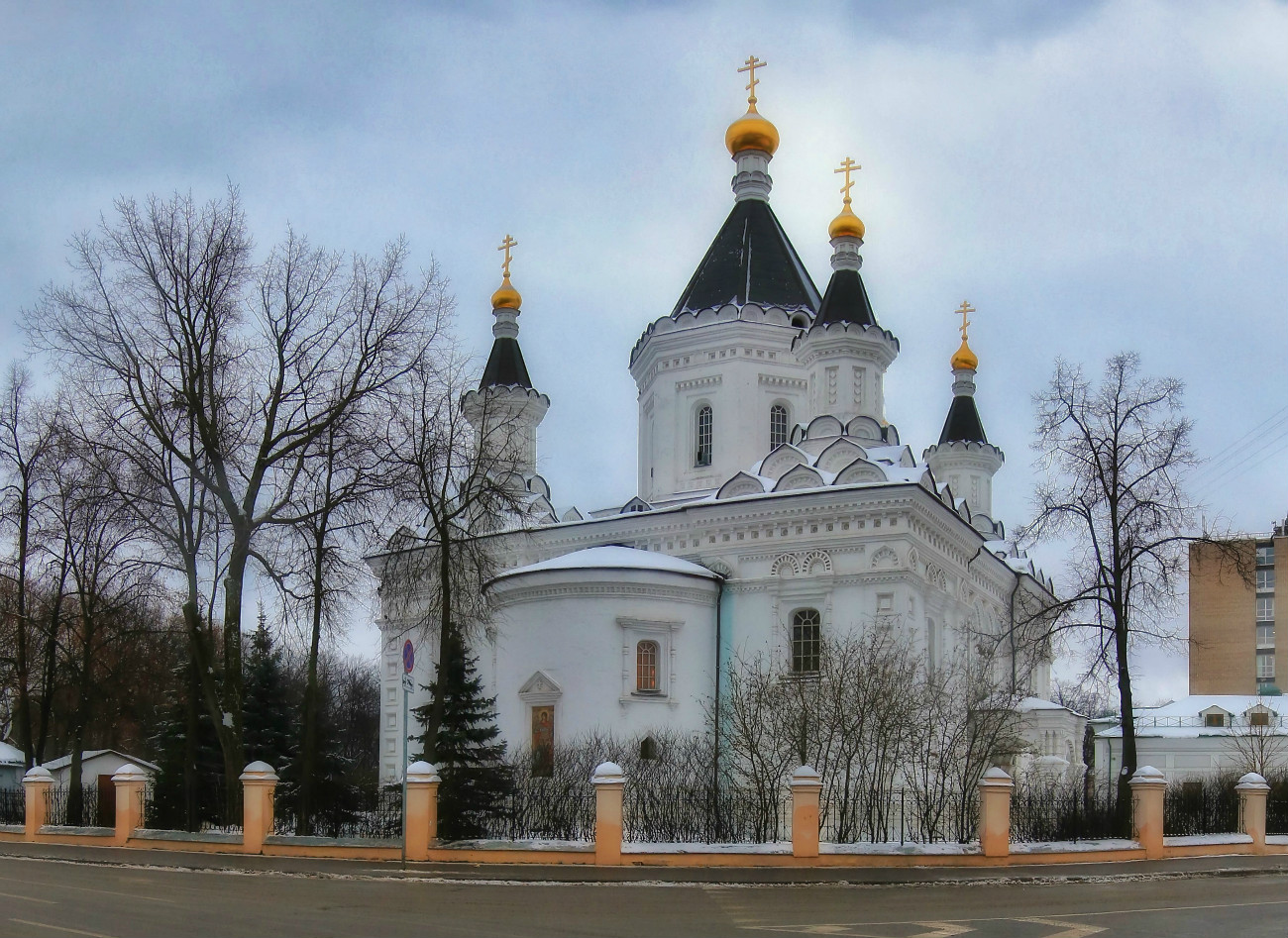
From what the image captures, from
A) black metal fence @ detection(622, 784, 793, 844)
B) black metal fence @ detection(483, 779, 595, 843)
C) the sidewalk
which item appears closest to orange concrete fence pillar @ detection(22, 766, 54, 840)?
the sidewalk

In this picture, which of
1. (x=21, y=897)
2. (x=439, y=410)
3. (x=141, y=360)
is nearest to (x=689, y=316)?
(x=439, y=410)

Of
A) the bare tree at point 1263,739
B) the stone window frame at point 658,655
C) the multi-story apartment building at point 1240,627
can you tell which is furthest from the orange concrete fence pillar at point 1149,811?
the multi-story apartment building at point 1240,627

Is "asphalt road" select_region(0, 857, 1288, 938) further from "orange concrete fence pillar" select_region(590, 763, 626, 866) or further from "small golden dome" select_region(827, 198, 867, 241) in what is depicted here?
"small golden dome" select_region(827, 198, 867, 241)

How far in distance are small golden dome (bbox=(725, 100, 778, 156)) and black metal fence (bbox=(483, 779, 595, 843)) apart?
19722 millimetres

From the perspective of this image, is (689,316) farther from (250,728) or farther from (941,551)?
(250,728)

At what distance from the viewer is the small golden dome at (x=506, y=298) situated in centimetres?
3678

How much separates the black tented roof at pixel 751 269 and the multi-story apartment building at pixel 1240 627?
36.2 meters

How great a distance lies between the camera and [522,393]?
3562cm

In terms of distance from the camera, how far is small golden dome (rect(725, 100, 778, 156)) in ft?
110

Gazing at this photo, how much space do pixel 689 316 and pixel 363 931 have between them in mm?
23689

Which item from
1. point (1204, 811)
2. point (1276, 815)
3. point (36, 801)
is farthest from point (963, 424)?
point (36, 801)

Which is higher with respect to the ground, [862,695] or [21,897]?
[862,695]

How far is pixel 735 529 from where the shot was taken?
28.1 m

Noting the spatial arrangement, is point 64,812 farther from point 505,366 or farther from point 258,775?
point 505,366
